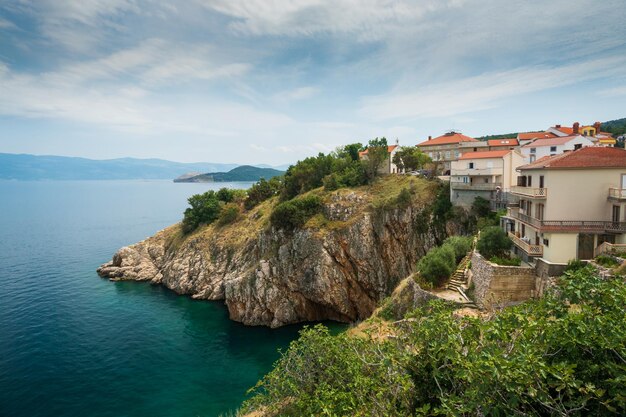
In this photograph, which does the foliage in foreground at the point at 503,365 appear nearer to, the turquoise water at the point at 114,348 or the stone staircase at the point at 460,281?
the stone staircase at the point at 460,281

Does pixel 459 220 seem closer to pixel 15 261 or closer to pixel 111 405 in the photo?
pixel 111 405

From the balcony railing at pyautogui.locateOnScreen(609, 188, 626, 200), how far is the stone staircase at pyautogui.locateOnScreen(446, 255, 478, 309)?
523 inches

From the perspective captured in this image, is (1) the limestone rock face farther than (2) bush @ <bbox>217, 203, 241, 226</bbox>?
No

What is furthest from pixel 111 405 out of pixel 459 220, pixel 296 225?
pixel 459 220

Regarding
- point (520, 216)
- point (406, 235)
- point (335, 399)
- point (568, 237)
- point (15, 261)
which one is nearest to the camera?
point (335, 399)

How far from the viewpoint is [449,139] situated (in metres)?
84.7

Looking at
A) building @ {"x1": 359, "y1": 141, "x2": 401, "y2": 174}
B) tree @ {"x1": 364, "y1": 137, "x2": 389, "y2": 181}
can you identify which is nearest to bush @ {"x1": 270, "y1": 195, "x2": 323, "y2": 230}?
tree @ {"x1": 364, "y1": 137, "x2": 389, "y2": 181}

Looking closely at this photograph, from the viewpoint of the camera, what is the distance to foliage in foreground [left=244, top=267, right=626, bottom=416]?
30.7 feet

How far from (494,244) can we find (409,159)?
43.0m

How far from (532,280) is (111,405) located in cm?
4013

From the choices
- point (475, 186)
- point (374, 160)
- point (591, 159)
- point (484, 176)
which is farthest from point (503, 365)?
point (374, 160)

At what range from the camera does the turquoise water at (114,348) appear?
111 ft

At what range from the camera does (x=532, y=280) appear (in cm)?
2677

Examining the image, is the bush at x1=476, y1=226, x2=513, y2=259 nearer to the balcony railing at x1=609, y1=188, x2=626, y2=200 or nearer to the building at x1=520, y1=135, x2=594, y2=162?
the balcony railing at x1=609, y1=188, x2=626, y2=200
